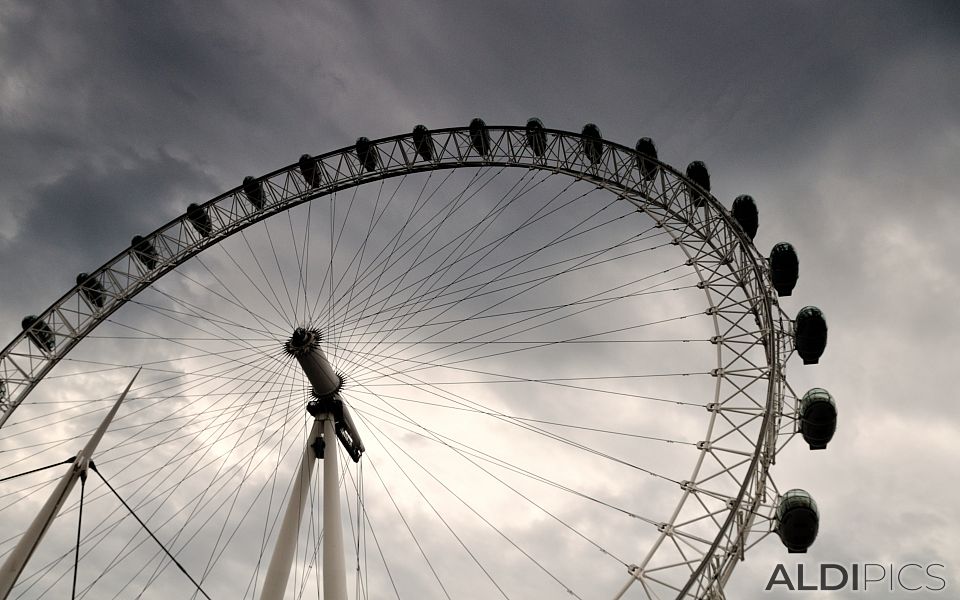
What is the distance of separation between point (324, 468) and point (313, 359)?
11.2 ft

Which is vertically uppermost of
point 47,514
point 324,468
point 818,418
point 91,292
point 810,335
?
point 91,292

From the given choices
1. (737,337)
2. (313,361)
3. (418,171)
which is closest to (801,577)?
(737,337)

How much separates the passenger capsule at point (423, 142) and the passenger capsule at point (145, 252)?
12544mm

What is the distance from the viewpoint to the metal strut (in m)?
17.9

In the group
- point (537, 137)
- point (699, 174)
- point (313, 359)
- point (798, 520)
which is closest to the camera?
point (798, 520)

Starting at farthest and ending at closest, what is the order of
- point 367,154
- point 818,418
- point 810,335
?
point 367,154 < point 810,335 < point 818,418

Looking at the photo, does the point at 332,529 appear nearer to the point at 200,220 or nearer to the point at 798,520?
the point at 798,520

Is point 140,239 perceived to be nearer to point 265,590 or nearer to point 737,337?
point 265,590

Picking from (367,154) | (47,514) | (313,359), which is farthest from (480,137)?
(47,514)

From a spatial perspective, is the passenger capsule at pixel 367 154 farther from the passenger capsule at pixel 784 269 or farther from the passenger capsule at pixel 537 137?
the passenger capsule at pixel 784 269

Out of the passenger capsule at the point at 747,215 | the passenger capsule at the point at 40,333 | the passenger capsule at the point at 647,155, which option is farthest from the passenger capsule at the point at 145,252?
the passenger capsule at the point at 747,215

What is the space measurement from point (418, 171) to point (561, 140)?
628 centimetres

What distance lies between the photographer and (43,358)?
2819 centimetres

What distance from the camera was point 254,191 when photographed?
28828 mm
